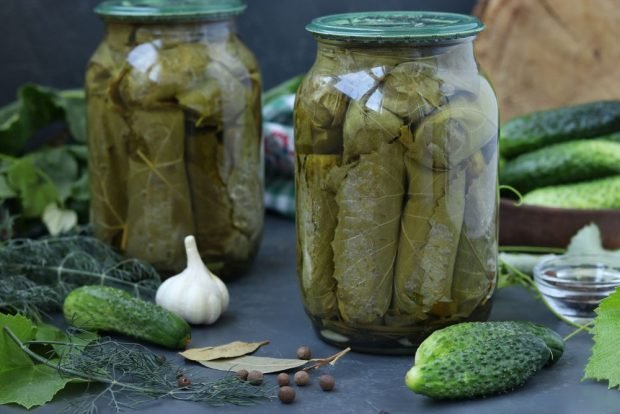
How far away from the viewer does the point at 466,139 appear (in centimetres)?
117

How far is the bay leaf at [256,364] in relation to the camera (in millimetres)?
1205

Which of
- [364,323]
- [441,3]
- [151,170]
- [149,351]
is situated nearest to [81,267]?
[151,170]

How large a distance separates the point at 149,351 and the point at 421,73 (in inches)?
16.9

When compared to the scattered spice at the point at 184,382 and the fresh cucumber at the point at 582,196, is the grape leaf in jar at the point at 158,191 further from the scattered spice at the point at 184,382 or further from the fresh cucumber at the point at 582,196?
the fresh cucumber at the point at 582,196

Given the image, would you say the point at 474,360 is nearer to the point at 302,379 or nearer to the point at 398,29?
the point at 302,379

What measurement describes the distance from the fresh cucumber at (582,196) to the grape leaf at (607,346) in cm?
42

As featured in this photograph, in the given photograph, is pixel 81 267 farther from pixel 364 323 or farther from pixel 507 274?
pixel 507 274

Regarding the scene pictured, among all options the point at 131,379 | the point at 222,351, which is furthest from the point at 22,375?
the point at 222,351

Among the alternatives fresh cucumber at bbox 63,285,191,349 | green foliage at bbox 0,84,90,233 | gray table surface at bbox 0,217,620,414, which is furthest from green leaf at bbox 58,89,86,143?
fresh cucumber at bbox 63,285,191,349

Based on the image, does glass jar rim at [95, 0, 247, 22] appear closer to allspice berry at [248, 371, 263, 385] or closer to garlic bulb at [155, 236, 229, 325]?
garlic bulb at [155, 236, 229, 325]

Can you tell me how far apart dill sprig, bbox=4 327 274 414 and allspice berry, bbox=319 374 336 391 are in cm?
5

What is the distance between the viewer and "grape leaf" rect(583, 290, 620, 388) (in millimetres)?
1106

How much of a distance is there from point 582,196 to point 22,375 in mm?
839

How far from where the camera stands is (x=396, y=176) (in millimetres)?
1168
